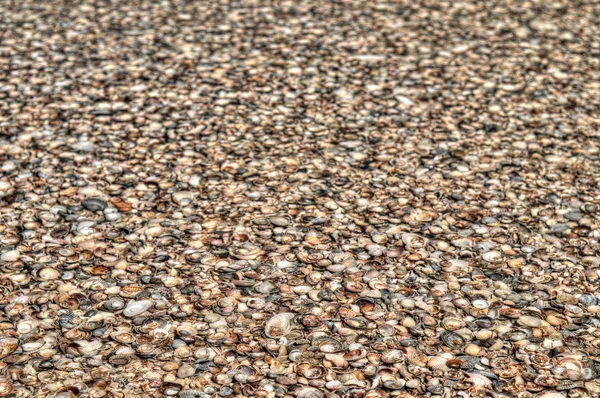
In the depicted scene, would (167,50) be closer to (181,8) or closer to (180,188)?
(181,8)

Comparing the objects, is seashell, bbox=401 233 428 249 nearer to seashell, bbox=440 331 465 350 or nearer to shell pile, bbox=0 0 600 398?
shell pile, bbox=0 0 600 398

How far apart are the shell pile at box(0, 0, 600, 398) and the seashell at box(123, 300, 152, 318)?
0.02m

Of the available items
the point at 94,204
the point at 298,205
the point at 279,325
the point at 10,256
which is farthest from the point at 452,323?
the point at 10,256

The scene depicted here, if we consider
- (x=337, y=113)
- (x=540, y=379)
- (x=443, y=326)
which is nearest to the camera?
(x=540, y=379)

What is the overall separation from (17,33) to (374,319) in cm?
651

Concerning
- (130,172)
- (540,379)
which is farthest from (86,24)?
(540,379)

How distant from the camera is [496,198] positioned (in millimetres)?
6543

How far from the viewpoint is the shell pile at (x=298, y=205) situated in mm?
4918

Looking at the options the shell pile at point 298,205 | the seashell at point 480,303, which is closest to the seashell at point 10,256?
the shell pile at point 298,205

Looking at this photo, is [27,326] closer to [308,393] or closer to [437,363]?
[308,393]

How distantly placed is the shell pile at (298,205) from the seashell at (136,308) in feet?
0.06

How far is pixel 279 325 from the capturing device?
516 centimetres

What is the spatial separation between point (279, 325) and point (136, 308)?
0.97 m

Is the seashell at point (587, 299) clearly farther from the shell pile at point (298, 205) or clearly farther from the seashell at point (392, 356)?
the seashell at point (392, 356)
